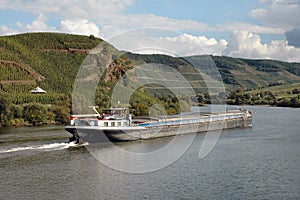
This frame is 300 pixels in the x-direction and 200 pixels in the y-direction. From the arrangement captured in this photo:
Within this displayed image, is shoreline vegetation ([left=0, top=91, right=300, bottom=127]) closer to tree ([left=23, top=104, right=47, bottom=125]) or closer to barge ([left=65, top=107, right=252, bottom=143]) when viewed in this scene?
tree ([left=23, top=104, right=47, bottom=125])

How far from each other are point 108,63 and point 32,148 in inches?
3880

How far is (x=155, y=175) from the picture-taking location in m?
33.8

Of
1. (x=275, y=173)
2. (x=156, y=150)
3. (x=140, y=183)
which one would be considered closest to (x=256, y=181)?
(x=275, y=173)

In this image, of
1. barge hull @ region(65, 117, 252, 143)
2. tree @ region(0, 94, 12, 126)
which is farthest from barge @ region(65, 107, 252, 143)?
tree @ region(0, 94, 12, 126)

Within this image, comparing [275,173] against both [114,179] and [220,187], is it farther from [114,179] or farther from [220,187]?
[114,179]

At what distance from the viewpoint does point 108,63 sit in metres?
141

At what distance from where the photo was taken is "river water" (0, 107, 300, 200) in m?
28.5

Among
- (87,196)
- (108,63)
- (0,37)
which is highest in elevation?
(0,37)

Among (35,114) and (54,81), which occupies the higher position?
(54,81)

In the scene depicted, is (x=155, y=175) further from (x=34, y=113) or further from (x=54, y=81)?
(x=54, y=81)

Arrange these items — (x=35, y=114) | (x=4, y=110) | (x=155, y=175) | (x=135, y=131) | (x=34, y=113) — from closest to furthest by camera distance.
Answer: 1. (x=155, y=175)
2. (x=135, y=131)
3. (x=4, y=110)
4. (x=35, y=114)
5. (x=34, y=113)

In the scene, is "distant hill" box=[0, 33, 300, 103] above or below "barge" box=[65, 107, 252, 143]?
above

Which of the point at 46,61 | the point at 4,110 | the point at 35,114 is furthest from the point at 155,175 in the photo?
the point at 46,61

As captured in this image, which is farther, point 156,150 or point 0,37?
point 0,37
